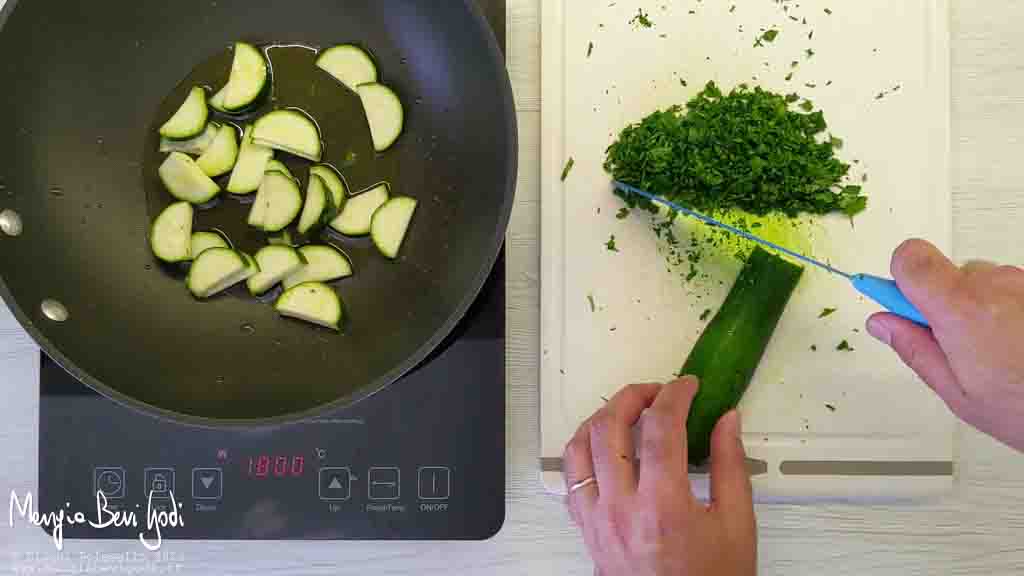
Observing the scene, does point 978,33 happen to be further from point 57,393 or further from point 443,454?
point 57,393

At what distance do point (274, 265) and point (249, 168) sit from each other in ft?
0.49

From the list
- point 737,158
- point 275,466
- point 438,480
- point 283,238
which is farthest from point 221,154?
point 737,158

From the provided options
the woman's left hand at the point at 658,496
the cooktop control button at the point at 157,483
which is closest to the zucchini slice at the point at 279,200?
the cooktop control button at the point at 157,483

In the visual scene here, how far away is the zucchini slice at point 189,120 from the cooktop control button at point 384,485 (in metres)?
0.55

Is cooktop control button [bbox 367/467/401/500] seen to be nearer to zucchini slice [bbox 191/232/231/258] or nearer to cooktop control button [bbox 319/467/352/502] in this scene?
cooktop control button [bbox 319/467/352/502]

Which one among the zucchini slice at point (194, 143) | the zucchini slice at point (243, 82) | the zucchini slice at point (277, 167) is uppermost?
the zucchini slice at point (243, 82)

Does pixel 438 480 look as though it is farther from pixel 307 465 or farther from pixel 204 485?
pixel 204 485

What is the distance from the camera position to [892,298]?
93 centimetres

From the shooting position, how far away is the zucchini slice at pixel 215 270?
112 centimetres

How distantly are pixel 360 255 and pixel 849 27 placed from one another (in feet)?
2.57

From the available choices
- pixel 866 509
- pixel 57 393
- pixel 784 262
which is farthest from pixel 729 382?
pixel 57 393

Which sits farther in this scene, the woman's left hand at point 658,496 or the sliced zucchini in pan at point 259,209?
the sliced zucchini in pan at point 259,209

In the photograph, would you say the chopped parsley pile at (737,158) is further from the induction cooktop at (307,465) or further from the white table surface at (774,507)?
the induction cooktop at (307,465)

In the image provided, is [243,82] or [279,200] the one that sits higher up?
[243,82]
